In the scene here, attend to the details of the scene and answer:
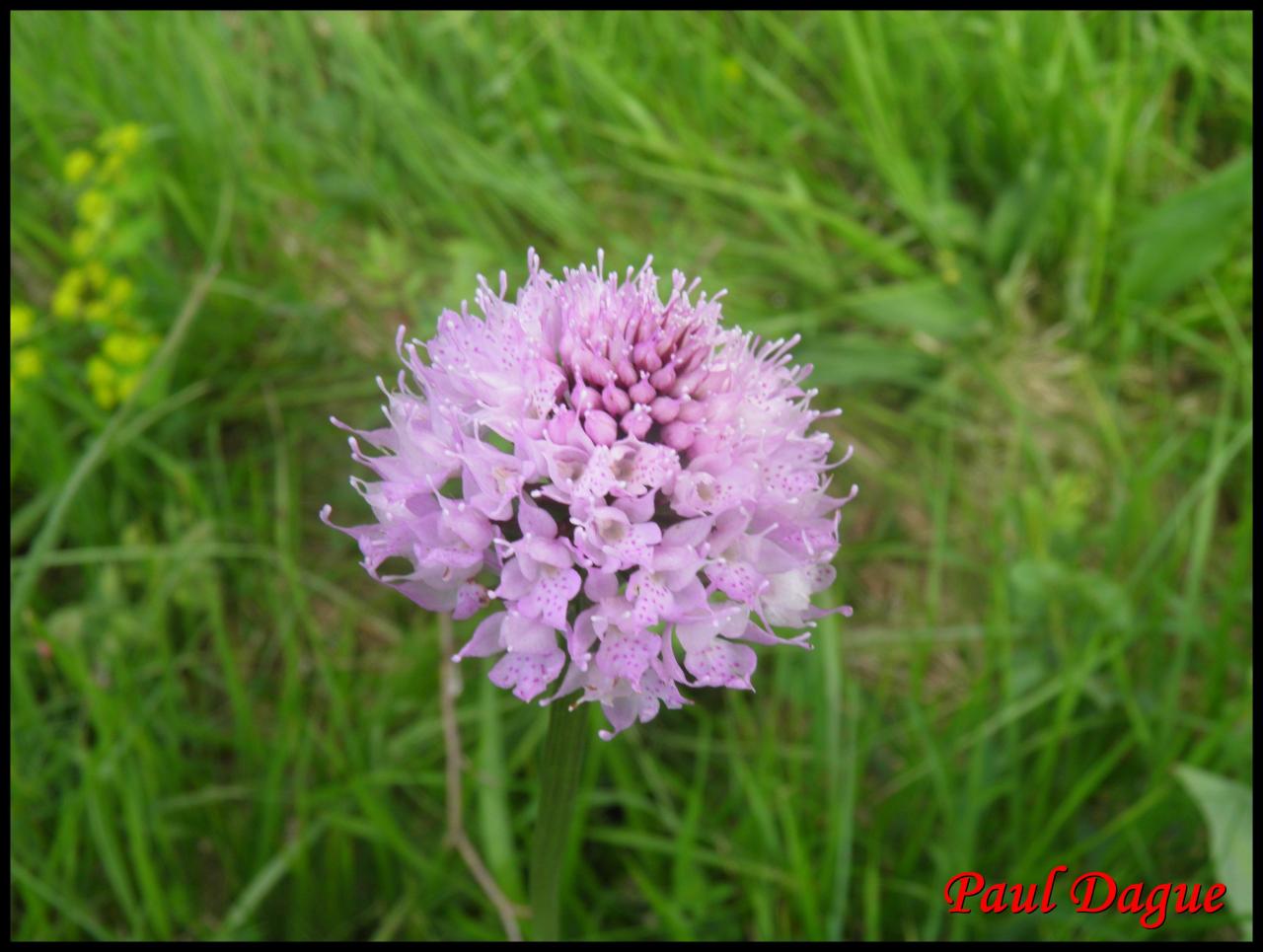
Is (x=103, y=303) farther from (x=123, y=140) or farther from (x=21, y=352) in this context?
(x=123, y=140)

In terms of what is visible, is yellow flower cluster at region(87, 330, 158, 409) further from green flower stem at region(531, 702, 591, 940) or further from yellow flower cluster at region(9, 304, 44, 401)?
green flower stem at region(531, 702, 591, 940)

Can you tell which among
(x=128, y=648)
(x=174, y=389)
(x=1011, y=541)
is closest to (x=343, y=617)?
(x=128, y=648)

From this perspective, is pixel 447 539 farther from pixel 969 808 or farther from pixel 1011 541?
pixel 1011 541

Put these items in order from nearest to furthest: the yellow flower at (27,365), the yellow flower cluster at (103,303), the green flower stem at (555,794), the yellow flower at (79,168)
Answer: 1. the green flower stem at (555,794)
2. the yellow flower at (27,365)
3. the yellow flower cluster at (103,303)
4. the yellow flower at (79,168)

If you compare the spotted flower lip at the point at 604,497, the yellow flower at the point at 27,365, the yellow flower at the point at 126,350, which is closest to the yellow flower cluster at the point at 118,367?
the yellow flower at the point at 126,350

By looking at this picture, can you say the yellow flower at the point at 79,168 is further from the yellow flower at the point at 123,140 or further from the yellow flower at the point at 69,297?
the yellow flower at the point at 69,297

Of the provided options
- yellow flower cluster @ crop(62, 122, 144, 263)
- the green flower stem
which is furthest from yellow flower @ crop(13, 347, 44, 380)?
the green flower stem
